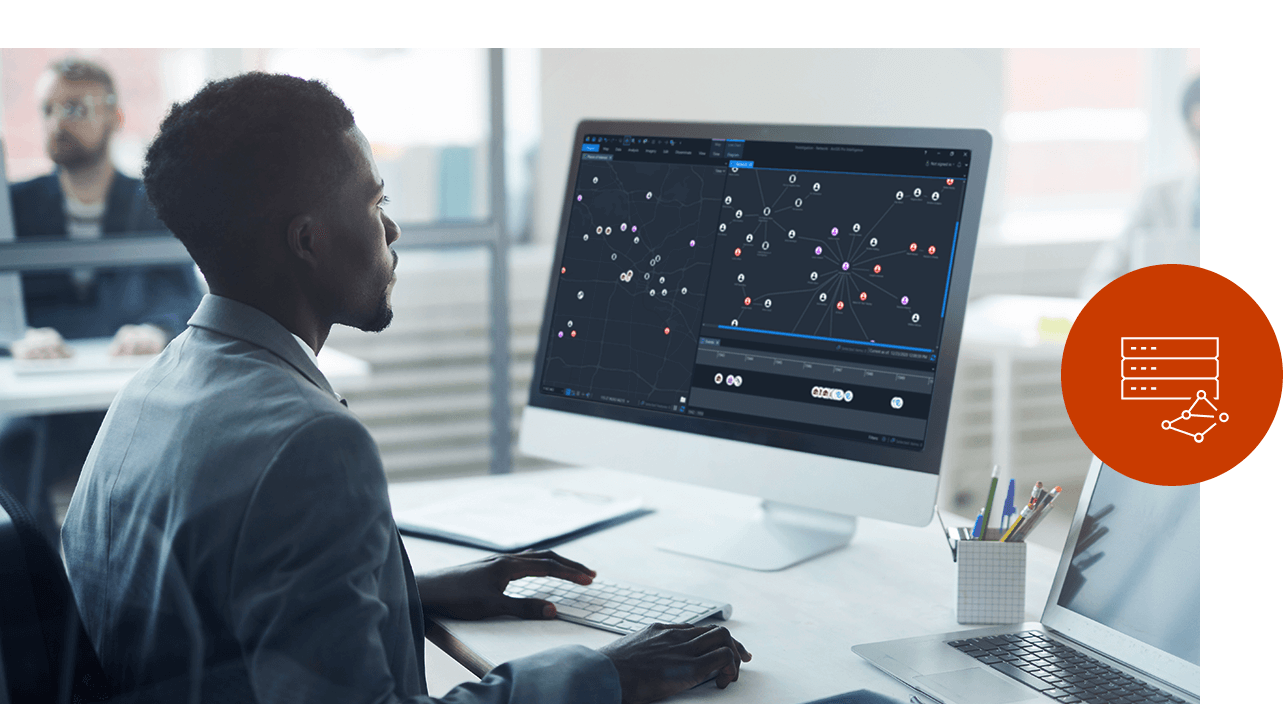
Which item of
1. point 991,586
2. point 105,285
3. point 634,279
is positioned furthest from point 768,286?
point 105,285

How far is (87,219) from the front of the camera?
2.89 metres

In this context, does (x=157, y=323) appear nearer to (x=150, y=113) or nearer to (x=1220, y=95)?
(x=150, y=113)

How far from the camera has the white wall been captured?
11.1 ft

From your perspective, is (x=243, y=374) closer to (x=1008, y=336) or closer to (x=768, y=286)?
(x=768, y=286)

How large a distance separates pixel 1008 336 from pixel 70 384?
2.29 metres

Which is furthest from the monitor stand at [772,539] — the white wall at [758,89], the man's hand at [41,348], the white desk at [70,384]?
the white wall at [758,89]

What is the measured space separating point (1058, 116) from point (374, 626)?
12.6 feet

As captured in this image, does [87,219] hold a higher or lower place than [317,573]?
higher

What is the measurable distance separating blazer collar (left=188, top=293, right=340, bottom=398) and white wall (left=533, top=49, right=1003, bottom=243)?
7.96 ft

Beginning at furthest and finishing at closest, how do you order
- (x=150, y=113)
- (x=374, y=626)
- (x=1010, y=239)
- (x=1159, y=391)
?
(x=1010, y=239)
(x=150, y=113)
(x=1159, y=391)
(x=374, y=626)
